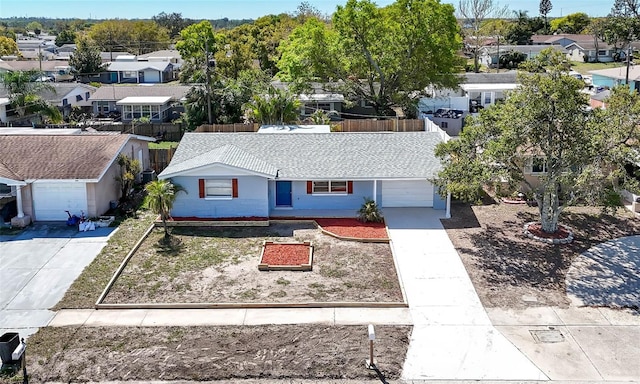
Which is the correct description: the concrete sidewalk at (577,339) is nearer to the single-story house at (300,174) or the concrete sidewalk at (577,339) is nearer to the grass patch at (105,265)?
the single-story house at (300,174)

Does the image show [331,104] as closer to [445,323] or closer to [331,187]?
[331,187]

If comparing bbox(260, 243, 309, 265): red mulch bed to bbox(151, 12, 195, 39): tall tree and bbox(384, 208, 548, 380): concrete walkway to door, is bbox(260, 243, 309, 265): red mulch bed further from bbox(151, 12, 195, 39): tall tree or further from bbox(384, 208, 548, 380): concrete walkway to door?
bbox(151, 12, 195, 39): tall tree

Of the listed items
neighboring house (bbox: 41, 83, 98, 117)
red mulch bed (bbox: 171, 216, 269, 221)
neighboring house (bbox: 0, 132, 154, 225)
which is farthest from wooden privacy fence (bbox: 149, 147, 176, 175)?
neighboring house (bbox: 41, 83, 98, 117)

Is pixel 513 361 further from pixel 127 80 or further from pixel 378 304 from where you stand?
pixel 127 80

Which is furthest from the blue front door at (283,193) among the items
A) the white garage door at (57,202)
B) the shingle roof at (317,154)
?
the white garage door at (57,202)

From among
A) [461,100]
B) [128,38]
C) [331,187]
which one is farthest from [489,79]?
[128,38]

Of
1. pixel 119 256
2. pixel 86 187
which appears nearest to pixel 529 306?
pixel 119 256
